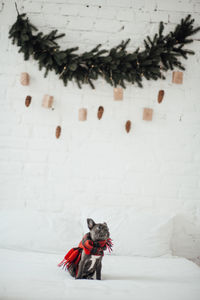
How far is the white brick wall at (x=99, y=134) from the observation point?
2244 millimetres

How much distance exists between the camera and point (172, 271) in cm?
157

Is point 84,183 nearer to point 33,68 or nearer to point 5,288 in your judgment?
point 33,68

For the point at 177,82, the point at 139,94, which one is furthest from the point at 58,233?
the point at 177,82

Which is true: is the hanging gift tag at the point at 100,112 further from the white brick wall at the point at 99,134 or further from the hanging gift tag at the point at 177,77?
Answer: the hanging gift tag at the point at 177,77

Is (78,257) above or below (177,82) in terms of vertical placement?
below

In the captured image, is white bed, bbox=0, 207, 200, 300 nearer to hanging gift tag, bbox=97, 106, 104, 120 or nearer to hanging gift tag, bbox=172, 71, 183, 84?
hanging gift tag, bbox=97, 106, 104, 120

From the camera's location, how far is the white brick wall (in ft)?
7.36

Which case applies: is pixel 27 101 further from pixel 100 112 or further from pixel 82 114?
Answer: pixel 100 112

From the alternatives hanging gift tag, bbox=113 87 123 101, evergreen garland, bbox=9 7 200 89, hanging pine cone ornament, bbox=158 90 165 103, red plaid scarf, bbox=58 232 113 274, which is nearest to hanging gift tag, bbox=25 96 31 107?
evergreen garland, bbox=9 7 200 89

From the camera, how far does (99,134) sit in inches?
89.7

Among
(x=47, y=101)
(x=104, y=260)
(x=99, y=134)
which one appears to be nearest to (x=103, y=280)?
(x=104, y=260)

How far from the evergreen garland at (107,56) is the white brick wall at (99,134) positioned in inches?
3.1

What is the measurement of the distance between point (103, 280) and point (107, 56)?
150 cm

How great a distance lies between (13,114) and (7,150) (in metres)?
0.27
